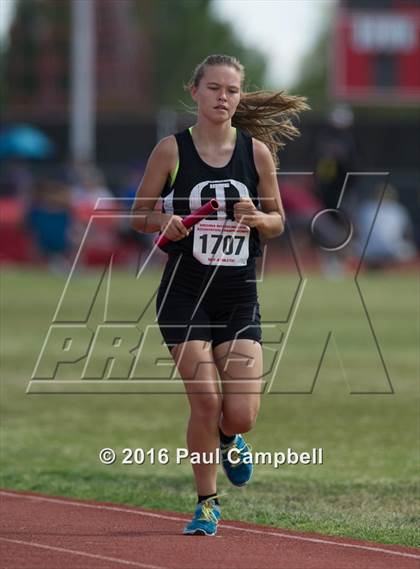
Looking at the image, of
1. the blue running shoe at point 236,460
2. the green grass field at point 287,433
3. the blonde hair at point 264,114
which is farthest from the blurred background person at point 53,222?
the blue running shoe at point 236,460

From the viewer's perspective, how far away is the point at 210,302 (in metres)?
7.89

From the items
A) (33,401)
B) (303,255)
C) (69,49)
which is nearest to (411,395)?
(33,401)

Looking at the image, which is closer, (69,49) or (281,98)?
(281,98)

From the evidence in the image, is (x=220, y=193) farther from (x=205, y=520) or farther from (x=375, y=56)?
(x=375, y=56)

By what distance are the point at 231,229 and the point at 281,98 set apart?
37.9 inches

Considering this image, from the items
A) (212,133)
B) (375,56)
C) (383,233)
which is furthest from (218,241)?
(375,56)

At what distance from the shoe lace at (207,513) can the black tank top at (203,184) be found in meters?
1.24

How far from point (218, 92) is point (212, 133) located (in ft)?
0.71

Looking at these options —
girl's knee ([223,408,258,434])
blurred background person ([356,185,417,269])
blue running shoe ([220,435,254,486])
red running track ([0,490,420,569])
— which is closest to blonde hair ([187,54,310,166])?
girl's knee ([223,408,258,434])

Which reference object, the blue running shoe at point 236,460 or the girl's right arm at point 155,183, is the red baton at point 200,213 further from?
the blue running shoe at point 236,460

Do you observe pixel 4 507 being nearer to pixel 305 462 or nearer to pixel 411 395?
pixel 305 462

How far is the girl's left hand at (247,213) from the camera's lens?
767cm

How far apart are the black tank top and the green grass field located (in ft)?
5.49

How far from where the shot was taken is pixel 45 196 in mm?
31469
